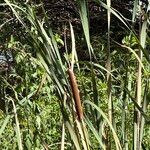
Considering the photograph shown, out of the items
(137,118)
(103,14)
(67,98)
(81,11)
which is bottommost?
(103,14)

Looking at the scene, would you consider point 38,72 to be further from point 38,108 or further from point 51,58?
point 51,58

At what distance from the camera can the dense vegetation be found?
1680mm

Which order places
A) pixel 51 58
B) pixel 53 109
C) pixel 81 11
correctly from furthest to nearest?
pixel 53 109
pixel 51 58
pixel 81 11

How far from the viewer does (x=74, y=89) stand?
1.51 meters

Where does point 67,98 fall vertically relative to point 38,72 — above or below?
above

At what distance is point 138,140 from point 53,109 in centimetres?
181

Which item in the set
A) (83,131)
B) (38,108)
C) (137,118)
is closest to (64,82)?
(83,131)

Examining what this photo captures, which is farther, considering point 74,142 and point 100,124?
point 100,124

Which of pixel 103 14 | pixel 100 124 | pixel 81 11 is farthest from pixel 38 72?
pixel 103 14

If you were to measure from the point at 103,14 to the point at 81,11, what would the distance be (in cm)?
761

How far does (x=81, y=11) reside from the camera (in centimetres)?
162

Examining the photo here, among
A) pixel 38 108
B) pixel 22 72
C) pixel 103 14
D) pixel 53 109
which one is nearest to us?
pixel 38 108

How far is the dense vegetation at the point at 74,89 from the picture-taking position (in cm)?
168

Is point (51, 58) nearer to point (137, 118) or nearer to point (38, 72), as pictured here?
point (137, 118)
